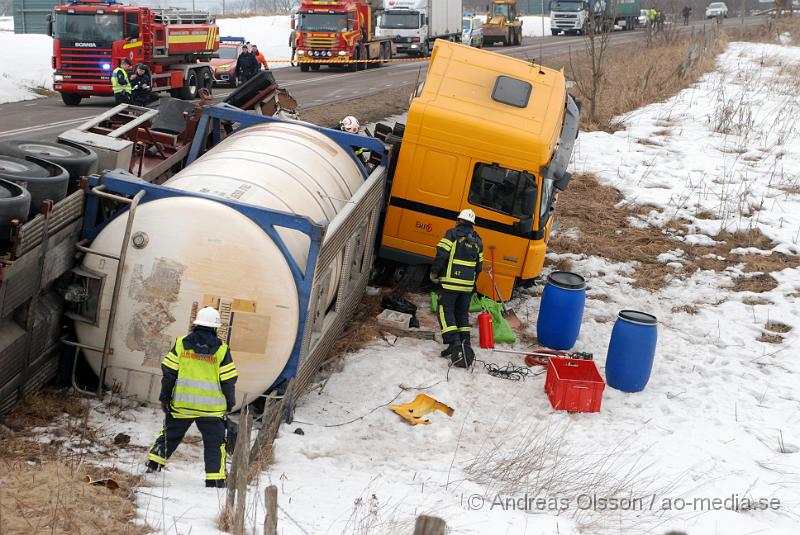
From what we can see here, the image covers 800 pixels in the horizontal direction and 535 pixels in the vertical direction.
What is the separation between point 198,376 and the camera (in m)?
6.66

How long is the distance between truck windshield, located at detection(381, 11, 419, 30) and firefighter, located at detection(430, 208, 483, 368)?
36.1 m

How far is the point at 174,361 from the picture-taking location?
21.8 ft

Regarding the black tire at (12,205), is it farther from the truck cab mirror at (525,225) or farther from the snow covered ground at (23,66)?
the snow covered ground at (23,66)

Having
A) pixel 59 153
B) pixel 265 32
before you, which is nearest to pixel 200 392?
pixel 59 153

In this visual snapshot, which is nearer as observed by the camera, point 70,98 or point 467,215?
point 467,215

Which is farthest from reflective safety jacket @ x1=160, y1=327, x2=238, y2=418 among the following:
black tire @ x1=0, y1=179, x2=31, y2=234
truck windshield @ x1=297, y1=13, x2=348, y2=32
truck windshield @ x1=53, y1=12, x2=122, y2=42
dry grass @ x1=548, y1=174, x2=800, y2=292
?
truck windshield @ x1=297, y1=13, x2=348, y2=32

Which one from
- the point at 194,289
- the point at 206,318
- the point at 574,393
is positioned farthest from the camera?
the point at 574,393

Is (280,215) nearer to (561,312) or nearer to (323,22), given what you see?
(561,312)

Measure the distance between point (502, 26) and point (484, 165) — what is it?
46.6 m

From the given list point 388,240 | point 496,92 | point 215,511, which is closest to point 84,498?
point 215,511

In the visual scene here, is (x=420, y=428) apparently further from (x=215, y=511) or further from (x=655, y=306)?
(x=655, y=306)

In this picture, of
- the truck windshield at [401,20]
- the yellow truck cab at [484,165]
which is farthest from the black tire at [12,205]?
the truck windshield at [401,20]

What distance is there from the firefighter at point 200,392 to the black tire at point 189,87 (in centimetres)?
2242

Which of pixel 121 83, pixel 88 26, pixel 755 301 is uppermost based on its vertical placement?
pixel 88 26
